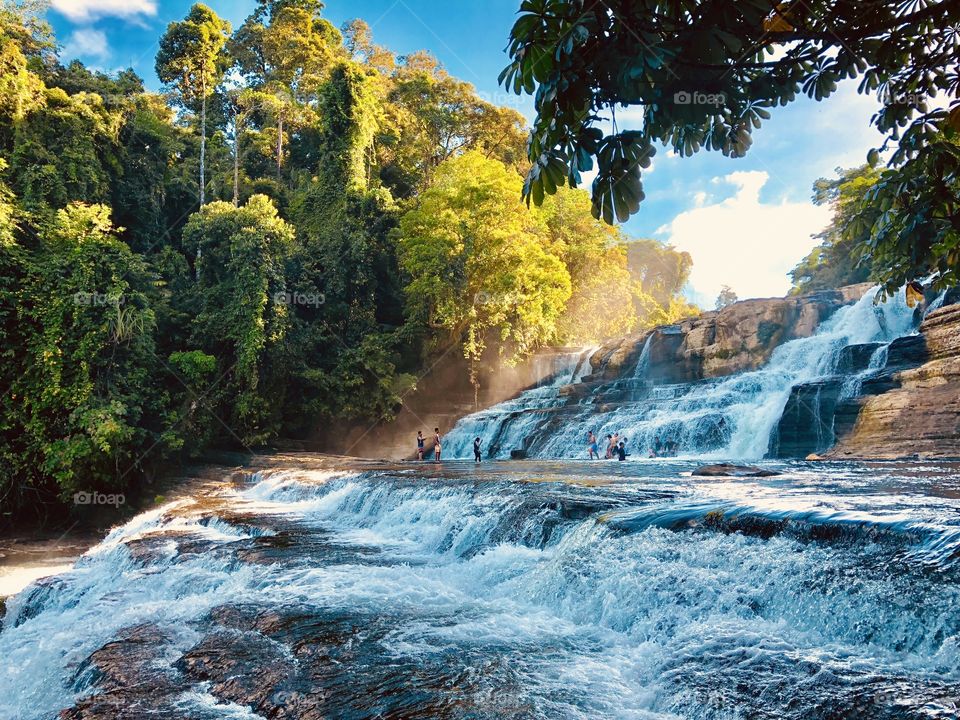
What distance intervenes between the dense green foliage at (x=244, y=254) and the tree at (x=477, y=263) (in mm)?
94

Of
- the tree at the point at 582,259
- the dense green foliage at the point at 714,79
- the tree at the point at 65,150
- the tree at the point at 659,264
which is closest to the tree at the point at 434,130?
the tree at the point at 582,259

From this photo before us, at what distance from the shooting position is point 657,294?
63.1 metres

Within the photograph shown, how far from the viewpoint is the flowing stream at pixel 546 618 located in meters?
3.25

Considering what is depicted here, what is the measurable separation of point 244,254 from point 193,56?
1882 centimetres

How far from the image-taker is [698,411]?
17.4m

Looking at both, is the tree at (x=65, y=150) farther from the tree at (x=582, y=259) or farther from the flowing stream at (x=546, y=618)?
the tree at (x=582, y=259)

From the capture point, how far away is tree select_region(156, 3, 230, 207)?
31828mm

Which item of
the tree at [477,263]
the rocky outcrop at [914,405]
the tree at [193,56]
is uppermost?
the tree at [193,56]

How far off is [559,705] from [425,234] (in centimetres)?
Result: 2213

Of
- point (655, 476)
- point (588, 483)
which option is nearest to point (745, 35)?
point (588, 483)

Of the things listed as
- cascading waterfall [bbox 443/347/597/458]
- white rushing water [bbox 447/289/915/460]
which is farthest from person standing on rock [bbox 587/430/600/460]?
cascading waterfall [bbox 443/347/597/458]

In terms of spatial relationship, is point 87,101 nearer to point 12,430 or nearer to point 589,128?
point 12,430

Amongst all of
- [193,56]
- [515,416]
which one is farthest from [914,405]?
[193,56]

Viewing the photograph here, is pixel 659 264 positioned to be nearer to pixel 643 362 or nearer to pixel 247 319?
pixel 643 362
